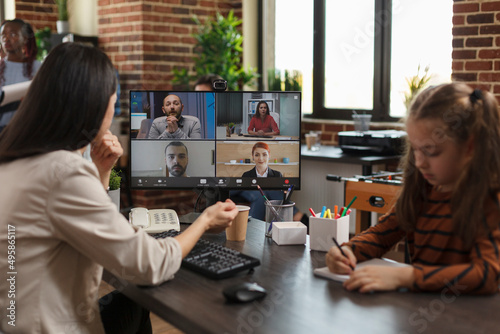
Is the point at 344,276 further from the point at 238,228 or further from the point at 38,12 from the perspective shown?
the point at 38,12

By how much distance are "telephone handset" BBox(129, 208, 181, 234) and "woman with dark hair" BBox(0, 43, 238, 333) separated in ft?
1.51

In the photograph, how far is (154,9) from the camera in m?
4.58

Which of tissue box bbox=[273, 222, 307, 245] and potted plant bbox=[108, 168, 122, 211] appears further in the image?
potted plant bbox=[108, 168, 122, 211]

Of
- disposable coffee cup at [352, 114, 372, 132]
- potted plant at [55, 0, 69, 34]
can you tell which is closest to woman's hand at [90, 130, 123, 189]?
disposable coffee cup at [352, 114, 372, 132]

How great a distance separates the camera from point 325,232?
165 centimetres

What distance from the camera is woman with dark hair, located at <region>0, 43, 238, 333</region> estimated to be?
3.99ft

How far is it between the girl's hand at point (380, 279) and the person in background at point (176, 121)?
2.96 feet

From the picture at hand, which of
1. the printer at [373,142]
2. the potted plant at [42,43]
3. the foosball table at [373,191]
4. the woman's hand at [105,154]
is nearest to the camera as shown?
the woman's hand at [105,154]

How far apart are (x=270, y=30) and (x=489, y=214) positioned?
400cm

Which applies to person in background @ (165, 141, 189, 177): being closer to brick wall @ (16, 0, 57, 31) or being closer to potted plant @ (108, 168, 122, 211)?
potted plant @ (108, 168, 122, 211)

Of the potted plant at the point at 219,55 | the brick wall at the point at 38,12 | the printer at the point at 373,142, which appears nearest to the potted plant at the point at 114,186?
the printer at the point at 373,142

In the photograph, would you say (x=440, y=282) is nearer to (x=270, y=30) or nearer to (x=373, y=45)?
(x=373, y=45)

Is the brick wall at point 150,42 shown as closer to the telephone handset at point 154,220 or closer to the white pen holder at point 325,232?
the telephone handset at point 154,220

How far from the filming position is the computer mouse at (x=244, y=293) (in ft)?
3.95
